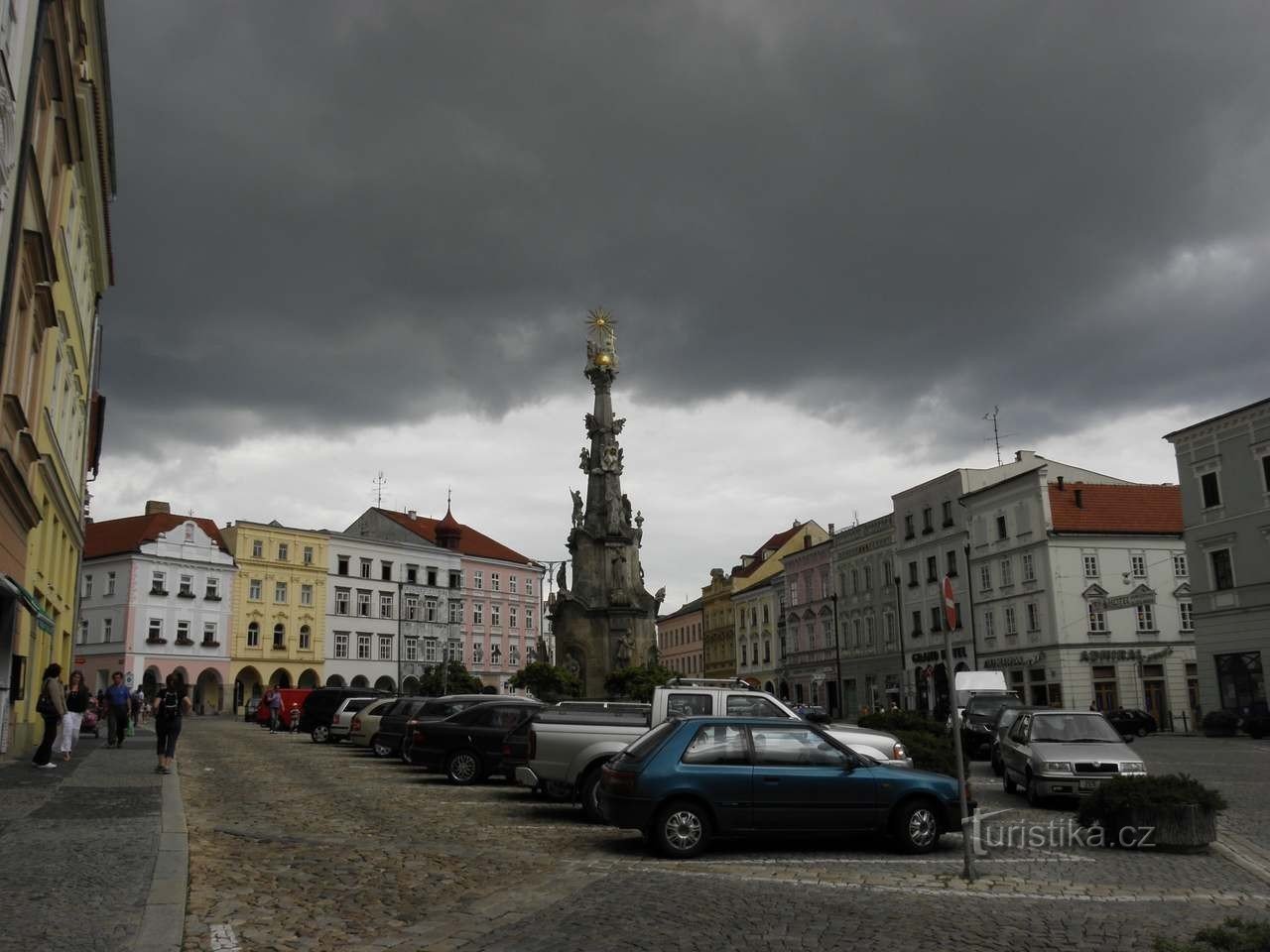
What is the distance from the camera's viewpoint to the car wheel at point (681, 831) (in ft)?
36.9

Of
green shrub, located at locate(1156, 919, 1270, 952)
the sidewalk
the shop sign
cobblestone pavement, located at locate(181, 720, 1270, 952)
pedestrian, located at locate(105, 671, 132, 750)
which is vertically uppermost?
the shop sign

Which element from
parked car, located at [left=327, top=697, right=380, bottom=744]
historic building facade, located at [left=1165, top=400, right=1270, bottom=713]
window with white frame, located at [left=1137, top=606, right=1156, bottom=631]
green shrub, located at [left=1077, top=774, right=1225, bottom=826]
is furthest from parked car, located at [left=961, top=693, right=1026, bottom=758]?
window with white frame, located at [left=1137, top=606, right=1156, bottom=631]

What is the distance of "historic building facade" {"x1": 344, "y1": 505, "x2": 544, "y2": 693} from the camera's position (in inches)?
3536

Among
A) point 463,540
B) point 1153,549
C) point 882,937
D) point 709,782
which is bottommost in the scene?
point 882,937

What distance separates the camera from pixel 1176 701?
51.0 m

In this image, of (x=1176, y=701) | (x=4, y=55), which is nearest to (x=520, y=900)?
(x=4, y=55)

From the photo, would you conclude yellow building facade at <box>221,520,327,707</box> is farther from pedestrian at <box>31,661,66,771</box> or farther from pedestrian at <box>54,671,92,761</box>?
pedestrian at <box>31,661,66,771</box>

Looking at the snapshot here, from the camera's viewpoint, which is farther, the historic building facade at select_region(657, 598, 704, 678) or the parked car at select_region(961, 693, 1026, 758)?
the historic building facade at select_region(657, 598, 704, 678)

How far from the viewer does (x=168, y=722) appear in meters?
19.6

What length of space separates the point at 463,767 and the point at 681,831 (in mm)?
10416

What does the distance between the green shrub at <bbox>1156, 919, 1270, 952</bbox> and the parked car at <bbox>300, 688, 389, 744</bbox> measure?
102ft

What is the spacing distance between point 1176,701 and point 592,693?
29213mm

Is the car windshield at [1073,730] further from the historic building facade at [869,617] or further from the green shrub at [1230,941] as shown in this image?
the historic building facade at [869,617]

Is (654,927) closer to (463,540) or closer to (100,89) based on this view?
(100,89)
